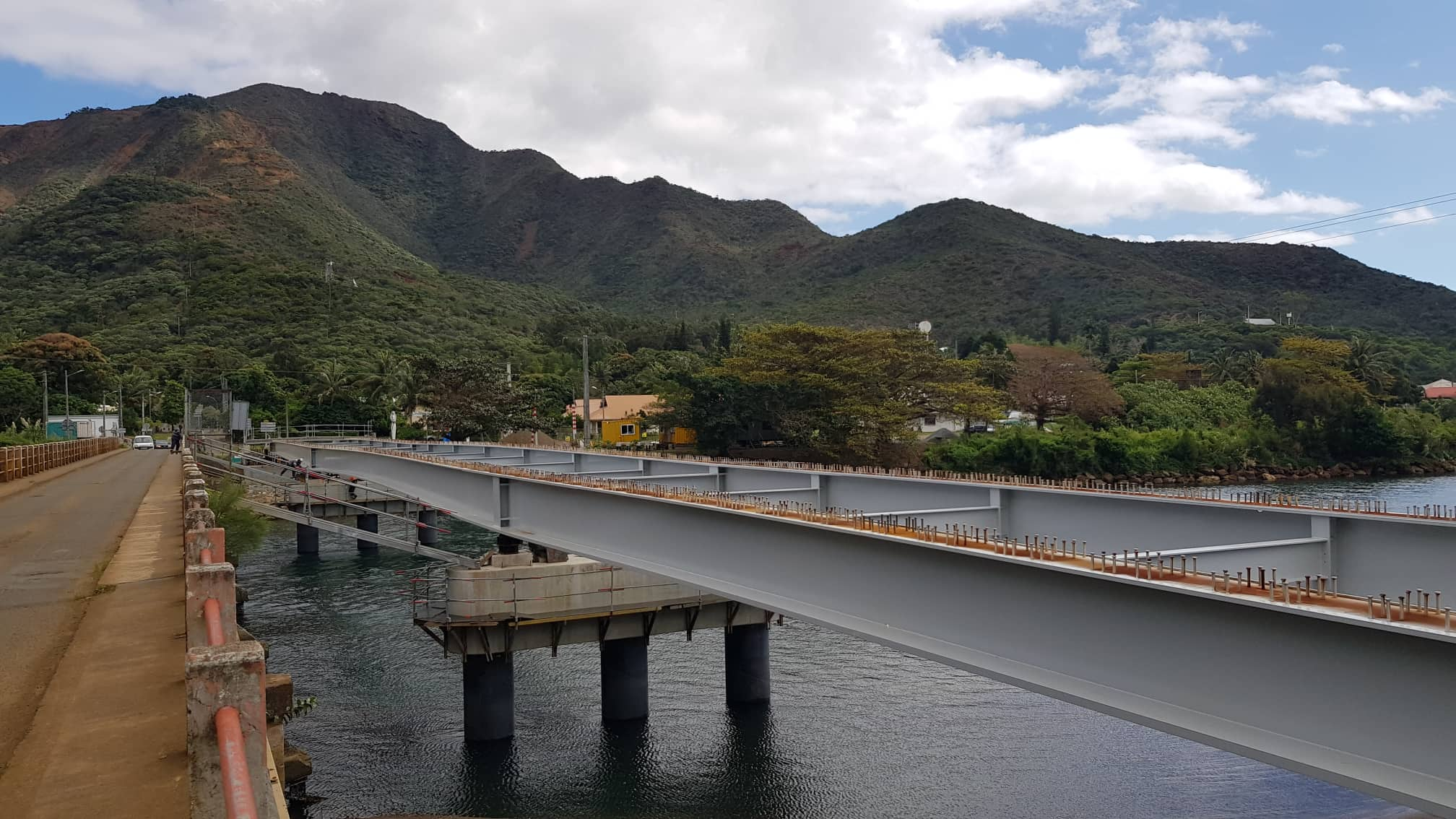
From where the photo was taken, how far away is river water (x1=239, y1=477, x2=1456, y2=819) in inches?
782

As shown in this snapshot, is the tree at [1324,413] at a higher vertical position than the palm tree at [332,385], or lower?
lower

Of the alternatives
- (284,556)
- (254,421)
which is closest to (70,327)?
(254,421)

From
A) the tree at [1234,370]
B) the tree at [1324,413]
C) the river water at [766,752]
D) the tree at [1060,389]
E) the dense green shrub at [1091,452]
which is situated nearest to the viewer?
the river water at [766,752]

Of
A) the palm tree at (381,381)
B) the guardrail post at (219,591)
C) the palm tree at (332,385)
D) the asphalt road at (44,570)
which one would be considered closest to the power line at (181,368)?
the palm tree at (381,381)

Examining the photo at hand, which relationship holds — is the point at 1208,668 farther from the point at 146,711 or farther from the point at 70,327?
the point at 70,327

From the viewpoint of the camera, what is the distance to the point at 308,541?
49.0m

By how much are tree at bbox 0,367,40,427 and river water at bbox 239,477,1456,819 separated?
253ft

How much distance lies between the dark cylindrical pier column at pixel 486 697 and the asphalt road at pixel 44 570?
8191mm

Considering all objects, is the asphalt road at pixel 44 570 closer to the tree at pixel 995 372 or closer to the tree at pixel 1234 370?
the tree at pixel 995 372

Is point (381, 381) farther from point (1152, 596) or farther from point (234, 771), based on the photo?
point (234, 771)

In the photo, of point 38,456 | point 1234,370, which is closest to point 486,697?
point 38,456

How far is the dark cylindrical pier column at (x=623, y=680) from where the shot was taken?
23.7m

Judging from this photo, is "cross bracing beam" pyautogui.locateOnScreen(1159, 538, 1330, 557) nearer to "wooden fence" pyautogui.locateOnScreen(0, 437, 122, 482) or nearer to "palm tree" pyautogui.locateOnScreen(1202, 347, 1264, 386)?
"wooden fence" pyautogui.locateOnScreen(0, 437, 122, 482)

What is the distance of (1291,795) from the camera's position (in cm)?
2050
